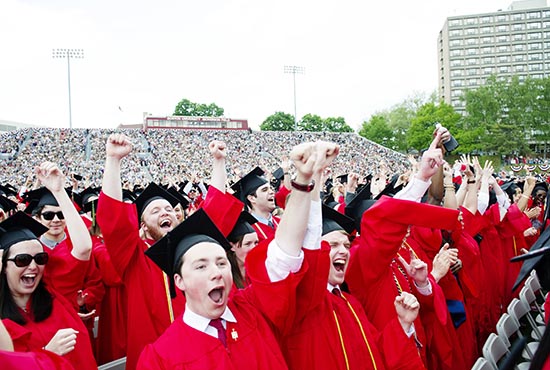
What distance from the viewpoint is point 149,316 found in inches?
140

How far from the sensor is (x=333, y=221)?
324 cm

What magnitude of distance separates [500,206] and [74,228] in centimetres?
582

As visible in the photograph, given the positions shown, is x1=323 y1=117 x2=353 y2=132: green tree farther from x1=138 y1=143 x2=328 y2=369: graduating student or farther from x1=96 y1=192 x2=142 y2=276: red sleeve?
x1=138 y1=143 x2=328 y2=369: graduating student

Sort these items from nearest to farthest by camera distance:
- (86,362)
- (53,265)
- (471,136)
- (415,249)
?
(86,362) → (53,265) → (415,249) → (471,136)

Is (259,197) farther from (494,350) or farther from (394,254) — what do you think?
(494,350)

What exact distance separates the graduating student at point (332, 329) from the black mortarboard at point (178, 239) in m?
0.58

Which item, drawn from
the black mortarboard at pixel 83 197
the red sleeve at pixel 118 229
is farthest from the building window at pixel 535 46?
the red sleeve at pixel 118 229

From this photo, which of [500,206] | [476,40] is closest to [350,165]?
[500,206]

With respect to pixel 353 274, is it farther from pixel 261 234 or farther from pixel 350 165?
pixel 350 165

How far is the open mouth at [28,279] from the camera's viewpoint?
9.61 ft

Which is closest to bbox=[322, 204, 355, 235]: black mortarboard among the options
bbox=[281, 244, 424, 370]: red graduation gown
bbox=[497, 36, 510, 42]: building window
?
bbox=[281, 244, 424, 370]: red graduation gown

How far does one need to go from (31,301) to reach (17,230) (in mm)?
518

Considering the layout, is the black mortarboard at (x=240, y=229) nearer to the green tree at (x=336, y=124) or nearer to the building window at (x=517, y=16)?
the green tree at (x=336, y=124)

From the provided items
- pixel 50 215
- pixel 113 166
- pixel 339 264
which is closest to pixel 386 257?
pixel 339 264
